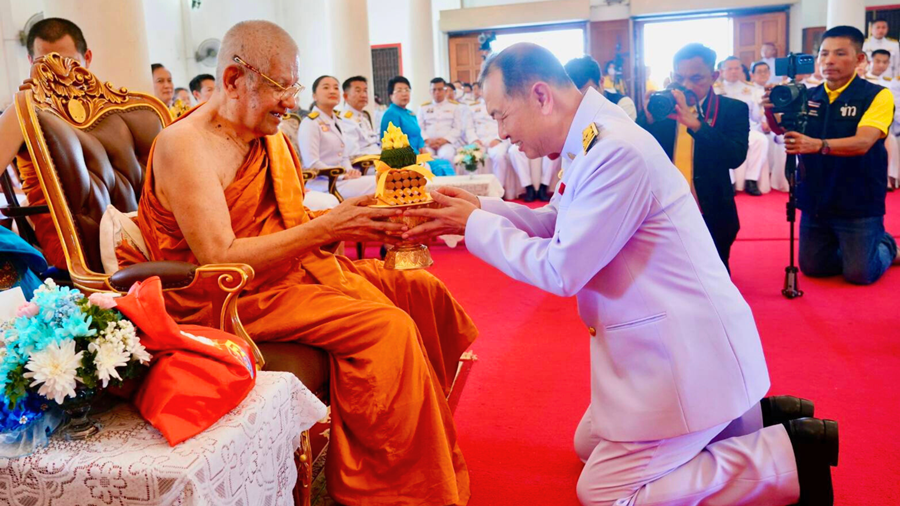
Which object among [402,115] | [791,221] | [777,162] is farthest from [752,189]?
[791,221]

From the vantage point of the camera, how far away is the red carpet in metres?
→ 2.12

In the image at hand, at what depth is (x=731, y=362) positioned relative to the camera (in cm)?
176

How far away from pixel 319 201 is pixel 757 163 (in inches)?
229

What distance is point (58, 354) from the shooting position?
127cm

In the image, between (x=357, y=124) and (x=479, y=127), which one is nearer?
(x=357, y=124)

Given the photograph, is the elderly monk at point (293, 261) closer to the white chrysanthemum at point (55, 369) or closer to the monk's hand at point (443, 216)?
the monk's hand at point (443, 216)

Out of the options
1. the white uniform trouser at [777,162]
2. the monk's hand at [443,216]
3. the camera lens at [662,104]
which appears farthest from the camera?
the white uniform trouser at [777,162]

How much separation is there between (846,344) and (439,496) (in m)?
2.21

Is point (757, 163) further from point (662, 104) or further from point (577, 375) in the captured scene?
point (577, 375)

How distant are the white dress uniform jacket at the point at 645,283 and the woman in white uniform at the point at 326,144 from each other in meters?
3.96

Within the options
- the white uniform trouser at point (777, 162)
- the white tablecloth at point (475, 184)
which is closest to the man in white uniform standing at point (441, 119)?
the white tablecloth at point (475, 184)

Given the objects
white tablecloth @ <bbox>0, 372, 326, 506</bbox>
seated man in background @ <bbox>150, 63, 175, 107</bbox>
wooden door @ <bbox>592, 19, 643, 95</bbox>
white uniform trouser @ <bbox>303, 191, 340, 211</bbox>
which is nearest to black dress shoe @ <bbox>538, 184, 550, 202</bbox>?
white uniform trouser @ <bbox>303, 191, 340, 211</bbox>

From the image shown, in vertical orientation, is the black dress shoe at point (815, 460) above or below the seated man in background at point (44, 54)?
below

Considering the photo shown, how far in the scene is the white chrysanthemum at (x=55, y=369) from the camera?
1249mm
